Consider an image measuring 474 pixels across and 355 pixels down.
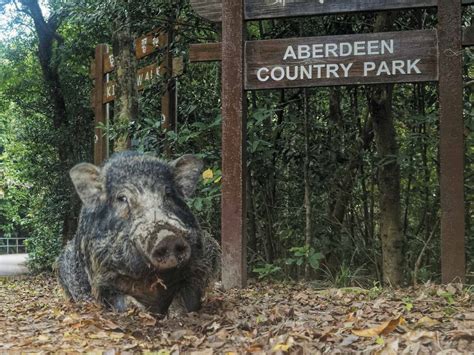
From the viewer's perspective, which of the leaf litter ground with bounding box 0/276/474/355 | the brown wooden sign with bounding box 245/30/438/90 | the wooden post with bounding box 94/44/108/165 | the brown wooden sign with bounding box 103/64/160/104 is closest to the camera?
the leaf litter ground with bounding box 0/276/474/355

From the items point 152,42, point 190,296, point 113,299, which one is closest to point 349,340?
point 190,296

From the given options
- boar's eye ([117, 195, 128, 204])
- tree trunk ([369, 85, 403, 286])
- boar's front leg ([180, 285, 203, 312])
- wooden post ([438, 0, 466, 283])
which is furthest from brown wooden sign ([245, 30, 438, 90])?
boar's front leg ([180, 285, 203, 312])

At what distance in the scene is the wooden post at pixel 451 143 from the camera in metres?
5.22

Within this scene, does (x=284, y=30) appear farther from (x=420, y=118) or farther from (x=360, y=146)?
(x=420, y=118)

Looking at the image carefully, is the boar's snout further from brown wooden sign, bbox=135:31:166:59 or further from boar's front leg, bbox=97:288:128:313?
brown wooden sign, bbox=135:31:166:59

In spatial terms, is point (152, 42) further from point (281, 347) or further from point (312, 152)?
point (281, 347)

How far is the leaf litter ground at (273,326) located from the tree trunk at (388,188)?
170 cm

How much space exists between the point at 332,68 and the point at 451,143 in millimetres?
1171

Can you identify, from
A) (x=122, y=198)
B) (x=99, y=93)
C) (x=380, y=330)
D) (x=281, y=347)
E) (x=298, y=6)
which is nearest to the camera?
(x=281, y=347)

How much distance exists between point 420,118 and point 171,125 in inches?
121

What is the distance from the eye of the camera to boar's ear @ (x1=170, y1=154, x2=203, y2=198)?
4.43 m

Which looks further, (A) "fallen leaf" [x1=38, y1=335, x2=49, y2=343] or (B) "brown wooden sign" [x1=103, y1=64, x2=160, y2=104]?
(B) "brown wooden sign" [x1=103, y1=64, x2=160, y2=104]

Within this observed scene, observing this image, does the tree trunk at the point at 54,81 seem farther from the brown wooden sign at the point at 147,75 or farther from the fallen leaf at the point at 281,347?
the fallen leaf at the point at 281,347

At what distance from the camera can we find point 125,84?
7469mm
